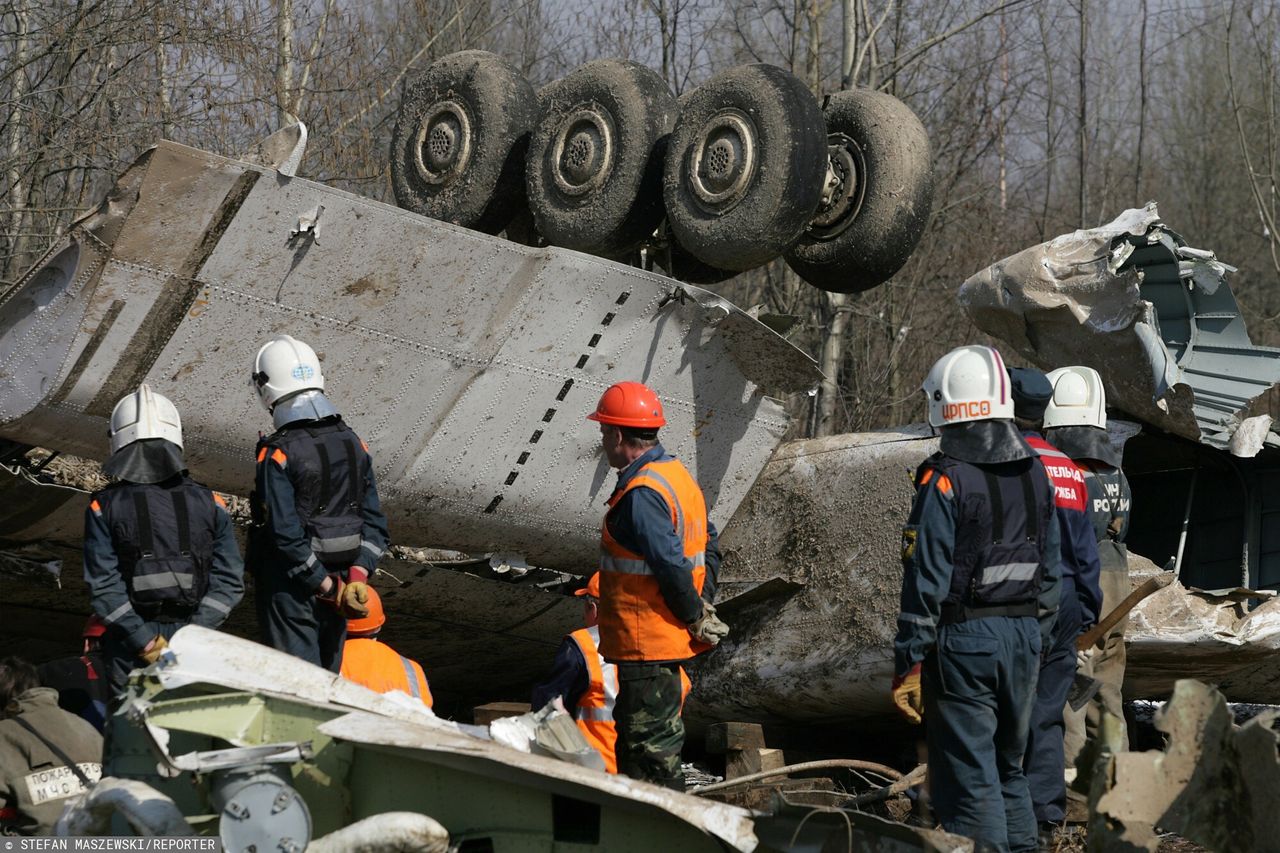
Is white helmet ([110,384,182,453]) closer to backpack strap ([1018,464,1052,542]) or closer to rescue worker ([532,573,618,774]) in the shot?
rescue worker ([532,573,618,774])

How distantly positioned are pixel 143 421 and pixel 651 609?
1.90 m

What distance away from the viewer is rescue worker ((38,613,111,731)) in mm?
5184

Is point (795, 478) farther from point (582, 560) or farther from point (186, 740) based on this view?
point (186, 740)

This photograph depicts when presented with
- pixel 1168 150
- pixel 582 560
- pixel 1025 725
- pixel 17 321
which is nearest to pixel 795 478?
pixel 582 560

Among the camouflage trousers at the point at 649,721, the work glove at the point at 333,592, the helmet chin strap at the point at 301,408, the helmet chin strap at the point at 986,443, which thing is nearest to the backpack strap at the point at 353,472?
the helmet chin strap at the point at 301,408

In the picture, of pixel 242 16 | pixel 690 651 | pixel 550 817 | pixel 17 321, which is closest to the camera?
pixel 550 817

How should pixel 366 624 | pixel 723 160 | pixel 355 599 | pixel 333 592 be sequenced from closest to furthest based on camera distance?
pixel 355 599
pixel 333 592
pixel 366 624
pixel 723 160

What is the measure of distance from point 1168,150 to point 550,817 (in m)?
27.0

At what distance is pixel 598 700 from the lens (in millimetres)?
5125

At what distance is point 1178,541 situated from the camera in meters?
8.92

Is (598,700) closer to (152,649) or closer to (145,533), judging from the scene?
(152,649)

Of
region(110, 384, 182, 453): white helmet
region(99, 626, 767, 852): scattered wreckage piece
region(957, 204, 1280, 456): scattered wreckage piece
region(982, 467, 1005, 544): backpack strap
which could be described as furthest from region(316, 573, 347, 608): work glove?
region(957, 204, 1280, 456): scattered wreckage piece

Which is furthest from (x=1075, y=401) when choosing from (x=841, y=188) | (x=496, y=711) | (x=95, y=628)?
(x=95, y=628)

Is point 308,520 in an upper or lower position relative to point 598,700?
upper
